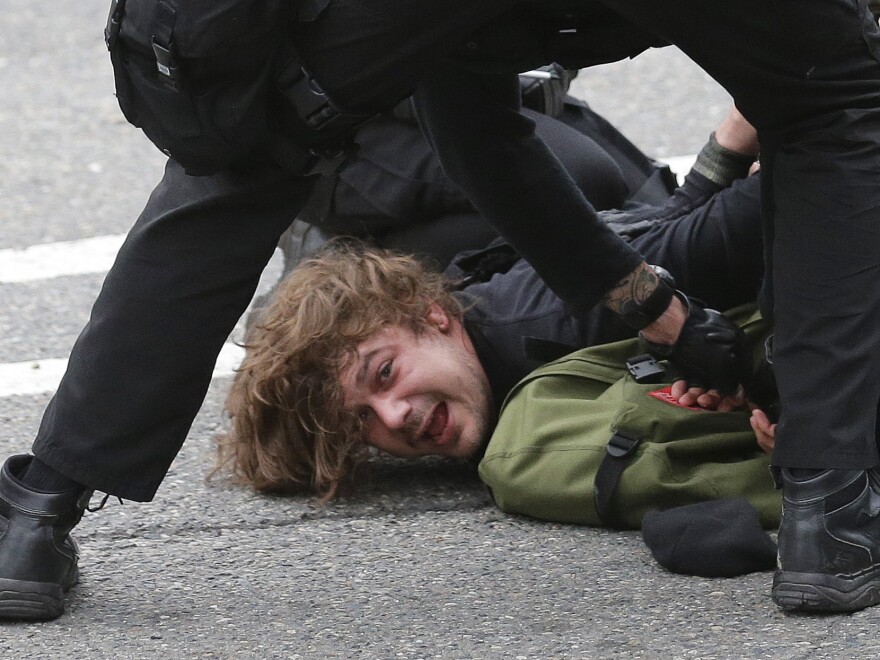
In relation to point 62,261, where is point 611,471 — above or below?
above

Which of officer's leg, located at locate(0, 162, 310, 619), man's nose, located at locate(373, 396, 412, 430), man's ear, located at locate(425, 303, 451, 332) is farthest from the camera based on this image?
man's ear, located at locate(425, 303, 451, 332)

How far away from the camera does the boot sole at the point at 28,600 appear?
2.26 metres

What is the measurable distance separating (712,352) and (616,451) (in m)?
0.29

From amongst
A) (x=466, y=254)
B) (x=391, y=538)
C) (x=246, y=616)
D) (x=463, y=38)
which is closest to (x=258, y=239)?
(x=463, y=38)

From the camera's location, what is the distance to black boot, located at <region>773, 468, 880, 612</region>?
222cm

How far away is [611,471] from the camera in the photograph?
2.71m

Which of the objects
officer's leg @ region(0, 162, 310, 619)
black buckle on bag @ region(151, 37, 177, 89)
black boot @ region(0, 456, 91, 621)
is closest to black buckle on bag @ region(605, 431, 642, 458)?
officer's leg @ region(0, 162, 310, 619)

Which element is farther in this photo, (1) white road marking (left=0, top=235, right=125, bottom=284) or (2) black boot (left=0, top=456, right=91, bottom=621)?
(1) white road marking (left=0, top=235, right=125, bottom=284)

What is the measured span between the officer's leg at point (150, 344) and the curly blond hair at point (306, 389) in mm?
779

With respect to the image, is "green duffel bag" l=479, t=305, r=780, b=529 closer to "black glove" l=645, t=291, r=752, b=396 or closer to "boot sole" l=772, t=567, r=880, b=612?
"black glove" l=645, t=291, r=752, b=396

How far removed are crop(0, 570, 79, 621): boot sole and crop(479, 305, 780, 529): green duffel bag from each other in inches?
36.3

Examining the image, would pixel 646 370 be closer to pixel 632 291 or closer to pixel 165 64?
pixel 632 291

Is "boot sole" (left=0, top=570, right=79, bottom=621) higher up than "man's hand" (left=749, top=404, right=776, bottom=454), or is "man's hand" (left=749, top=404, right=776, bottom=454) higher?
"boot sole" (left=0, top=570, right=79, bottom=621)

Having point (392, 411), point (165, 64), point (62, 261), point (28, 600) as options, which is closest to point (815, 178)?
point (165, 64)
